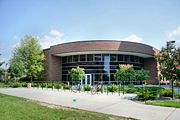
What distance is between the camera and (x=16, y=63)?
1820 inches

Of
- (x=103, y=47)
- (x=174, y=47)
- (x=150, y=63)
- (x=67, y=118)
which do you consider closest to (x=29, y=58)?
(x=103, y=47)

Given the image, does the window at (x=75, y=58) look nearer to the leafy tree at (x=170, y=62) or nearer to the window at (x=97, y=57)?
the window at (x=97, y=57)

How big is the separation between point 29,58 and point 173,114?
4117cm

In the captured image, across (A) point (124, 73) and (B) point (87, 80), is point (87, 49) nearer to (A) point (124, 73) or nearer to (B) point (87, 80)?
(B) point (87, 80)

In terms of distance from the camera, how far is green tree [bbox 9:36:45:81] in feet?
152

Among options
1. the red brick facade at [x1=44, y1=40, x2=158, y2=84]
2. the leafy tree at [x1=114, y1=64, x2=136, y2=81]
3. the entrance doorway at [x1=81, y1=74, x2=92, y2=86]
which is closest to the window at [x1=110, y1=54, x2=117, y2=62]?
the red brick facade at [x1=44, y1=40, x2=158, y2=84]

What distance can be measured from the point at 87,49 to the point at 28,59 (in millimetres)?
15921

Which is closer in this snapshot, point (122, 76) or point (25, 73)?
point (122, 76)

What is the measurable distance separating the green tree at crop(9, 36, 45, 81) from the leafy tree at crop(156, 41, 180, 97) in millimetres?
33936

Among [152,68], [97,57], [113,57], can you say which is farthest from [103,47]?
[152,68]

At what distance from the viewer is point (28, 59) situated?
46.9 metres

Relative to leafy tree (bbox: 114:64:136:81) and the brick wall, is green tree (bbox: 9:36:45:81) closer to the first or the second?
leafy tree (bbox: 114:64:136:81)

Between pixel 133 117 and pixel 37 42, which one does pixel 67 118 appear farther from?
pixel 37 42

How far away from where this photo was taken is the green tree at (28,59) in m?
46.2
